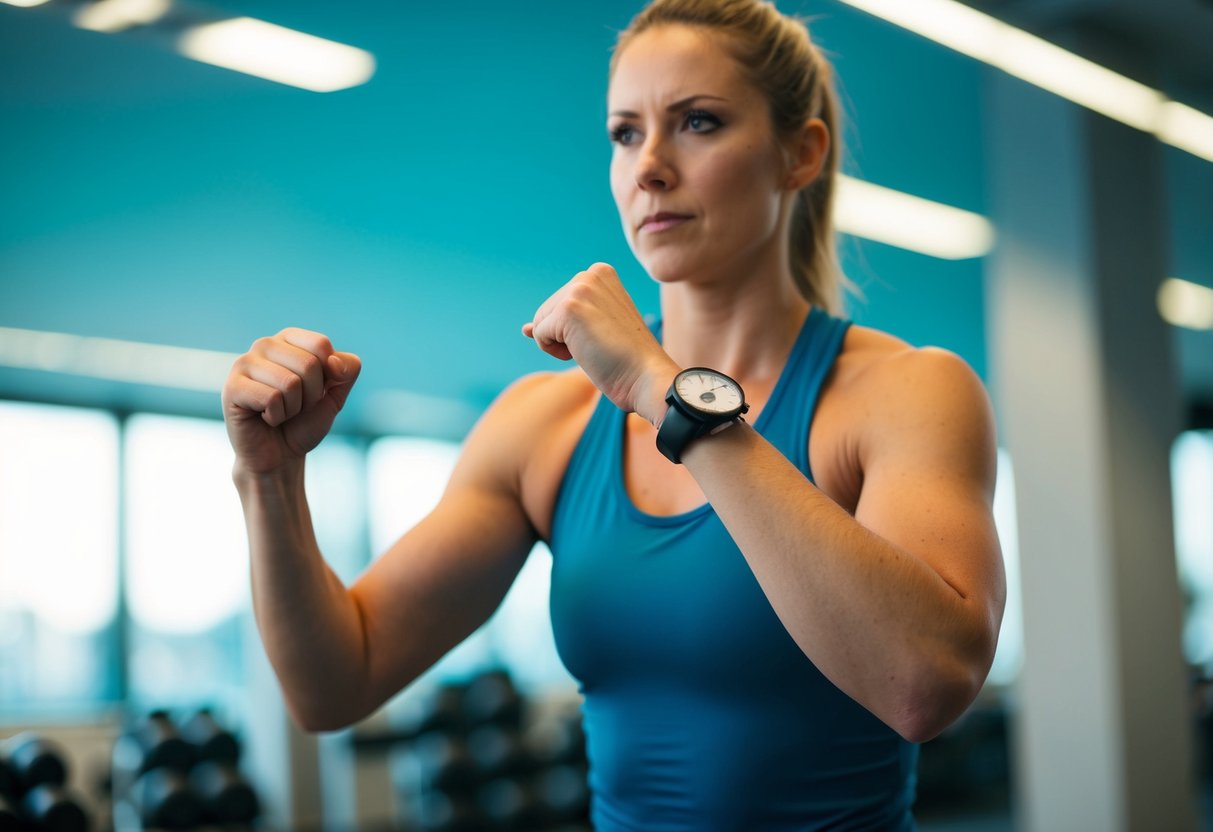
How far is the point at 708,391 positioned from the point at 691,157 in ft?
0.94

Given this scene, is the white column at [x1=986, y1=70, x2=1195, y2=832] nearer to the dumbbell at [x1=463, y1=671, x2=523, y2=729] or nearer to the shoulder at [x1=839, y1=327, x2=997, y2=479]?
the shoulder at [x1=839, y1=327, x2=997, y2=479]

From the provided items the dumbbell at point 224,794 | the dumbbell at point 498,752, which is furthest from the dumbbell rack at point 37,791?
the dumbbell at point 498,752

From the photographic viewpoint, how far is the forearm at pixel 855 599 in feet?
2.89

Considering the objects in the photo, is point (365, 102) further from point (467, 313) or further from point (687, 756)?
point (687, 756)

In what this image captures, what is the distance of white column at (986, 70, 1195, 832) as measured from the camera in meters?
3.38

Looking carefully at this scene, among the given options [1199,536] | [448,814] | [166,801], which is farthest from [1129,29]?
[1199,536]

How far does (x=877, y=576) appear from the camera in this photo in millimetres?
881

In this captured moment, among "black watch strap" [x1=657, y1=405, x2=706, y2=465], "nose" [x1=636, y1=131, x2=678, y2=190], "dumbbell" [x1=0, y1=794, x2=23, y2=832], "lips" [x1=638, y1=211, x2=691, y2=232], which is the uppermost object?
"nose" [x1=636, y1=131, x2=678, y2=190]

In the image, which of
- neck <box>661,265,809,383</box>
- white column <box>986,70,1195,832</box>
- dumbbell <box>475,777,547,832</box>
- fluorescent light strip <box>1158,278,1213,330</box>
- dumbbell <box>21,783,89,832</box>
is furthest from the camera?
fluorescent light strip <box>1158,278,1213,330</box>

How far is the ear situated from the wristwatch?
15.0 inches

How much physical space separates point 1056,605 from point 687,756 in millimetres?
2715

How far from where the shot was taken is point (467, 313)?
688cm

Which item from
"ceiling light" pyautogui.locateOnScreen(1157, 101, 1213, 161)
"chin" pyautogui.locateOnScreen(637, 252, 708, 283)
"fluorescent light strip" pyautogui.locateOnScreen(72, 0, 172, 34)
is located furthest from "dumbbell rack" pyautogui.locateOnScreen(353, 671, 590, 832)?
"chin" pyautogui.locateOnScreen(637, 252, 708, 283)

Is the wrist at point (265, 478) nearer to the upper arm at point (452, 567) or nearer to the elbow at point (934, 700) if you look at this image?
the upper arm at point (452, 567)
